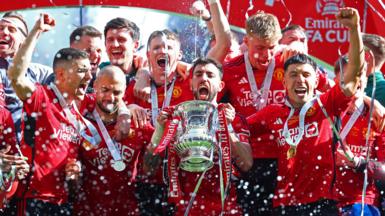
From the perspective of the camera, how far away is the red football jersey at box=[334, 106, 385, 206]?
22.2 feet

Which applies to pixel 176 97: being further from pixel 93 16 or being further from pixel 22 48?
pixel 93 16

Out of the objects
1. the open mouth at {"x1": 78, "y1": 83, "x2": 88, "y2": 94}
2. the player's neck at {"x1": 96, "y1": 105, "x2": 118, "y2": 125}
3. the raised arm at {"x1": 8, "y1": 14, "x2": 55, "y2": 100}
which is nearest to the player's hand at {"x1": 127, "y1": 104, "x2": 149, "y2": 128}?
the player's neck at {"x1": 96, "y1": 105, "x2": 118, "y2": 125}

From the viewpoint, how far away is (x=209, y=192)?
20.7 ft

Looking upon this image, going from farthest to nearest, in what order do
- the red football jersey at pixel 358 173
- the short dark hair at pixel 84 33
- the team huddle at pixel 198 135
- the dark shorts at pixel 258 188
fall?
1. the short dark hair at pixel 84 33
2. the red football jersey at pixel 358 173
3. the dark shorts at pixel 258 188
4. the team huddle at pixel 198 135

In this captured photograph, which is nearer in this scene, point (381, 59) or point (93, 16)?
point (381, 59)

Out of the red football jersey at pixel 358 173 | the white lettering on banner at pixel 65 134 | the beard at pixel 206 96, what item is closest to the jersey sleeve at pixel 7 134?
the white lettering on banner at pixel 65 134

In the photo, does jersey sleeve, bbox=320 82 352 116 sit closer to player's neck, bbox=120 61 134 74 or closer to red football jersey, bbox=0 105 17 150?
player's neck, bbox=120 61 134 74

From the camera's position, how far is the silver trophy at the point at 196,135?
5.98 metres

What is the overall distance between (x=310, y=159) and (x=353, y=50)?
28.1 inches

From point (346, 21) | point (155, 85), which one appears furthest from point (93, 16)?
point (346, 21)

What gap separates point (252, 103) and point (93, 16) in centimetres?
265

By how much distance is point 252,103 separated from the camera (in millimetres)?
6891

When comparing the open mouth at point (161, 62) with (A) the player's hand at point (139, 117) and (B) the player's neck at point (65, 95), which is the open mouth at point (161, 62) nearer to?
(A) the player's hand at point (139, 117)

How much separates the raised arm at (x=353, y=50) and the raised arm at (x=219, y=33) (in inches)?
40.9
